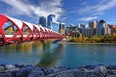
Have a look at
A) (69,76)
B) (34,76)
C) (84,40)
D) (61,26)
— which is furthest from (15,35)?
(61,26)

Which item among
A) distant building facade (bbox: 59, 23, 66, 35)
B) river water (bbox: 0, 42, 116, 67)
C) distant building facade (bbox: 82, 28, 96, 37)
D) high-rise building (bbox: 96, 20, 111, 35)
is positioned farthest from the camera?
distant building facade (bbox: 59, 23, 66, 35)

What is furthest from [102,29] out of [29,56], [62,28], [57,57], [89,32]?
[29,56]

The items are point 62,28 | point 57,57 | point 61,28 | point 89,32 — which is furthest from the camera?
point 62,28

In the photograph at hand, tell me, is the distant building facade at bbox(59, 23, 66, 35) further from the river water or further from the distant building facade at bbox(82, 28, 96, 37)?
the river water

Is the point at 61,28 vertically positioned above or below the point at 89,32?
above

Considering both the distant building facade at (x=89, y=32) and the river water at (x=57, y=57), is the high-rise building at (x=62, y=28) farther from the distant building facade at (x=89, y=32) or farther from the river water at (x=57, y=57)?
the river water at (x=57, y=57)

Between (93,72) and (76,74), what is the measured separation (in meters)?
0.93

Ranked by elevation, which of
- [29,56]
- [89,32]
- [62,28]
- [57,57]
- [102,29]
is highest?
[62,28]

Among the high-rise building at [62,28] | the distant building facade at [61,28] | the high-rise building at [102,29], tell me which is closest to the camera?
the high-rise building at [102,29]

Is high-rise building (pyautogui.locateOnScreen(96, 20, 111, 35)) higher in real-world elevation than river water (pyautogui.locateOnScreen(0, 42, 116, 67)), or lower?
higher

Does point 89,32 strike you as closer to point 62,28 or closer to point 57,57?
point 62,28

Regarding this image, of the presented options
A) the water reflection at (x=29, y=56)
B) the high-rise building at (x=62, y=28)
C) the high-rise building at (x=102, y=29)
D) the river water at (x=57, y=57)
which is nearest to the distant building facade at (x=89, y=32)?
the high-rise building at (x=102, y=29)

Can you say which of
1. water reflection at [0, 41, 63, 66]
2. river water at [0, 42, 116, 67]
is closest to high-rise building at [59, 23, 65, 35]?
water reflection at [0, 41, 63, 66]

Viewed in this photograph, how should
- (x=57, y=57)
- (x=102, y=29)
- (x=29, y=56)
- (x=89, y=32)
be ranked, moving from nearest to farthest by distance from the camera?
(x=29, y=56), (x=57, y=57), (x=102, y=29), (x=89, y=32)
